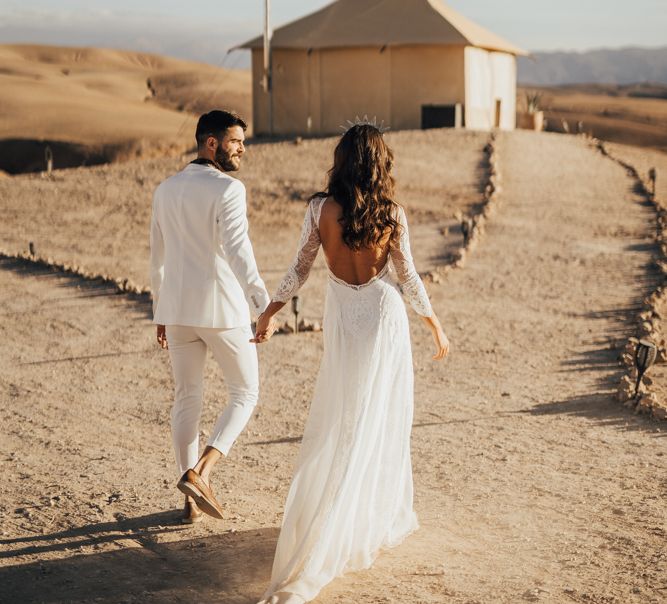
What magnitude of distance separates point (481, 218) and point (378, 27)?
38.6 feet

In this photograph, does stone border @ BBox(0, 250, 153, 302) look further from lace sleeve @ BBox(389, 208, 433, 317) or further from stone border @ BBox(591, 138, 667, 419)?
lace sleeve @ BBox(389, 208, 433, 317)

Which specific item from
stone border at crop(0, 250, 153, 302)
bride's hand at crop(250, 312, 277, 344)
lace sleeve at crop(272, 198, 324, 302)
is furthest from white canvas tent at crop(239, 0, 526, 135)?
bride's hand at crop(250, 312, 277, 344)

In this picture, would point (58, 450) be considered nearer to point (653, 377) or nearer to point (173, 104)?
point (653, 377)

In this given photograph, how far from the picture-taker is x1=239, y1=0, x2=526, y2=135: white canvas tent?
25.6m

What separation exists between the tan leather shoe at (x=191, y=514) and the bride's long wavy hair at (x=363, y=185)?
1610 mm

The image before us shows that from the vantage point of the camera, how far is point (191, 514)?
4852 mm

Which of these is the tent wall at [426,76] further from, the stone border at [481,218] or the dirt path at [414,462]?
the dirt path at [414,462]

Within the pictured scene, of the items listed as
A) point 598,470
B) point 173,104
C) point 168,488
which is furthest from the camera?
point 173,104

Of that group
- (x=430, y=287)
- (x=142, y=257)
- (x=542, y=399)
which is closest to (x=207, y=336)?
(x=542, y=399)

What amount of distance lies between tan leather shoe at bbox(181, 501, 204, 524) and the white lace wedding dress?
84 centimetres

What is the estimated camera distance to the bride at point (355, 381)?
4082 millimetres

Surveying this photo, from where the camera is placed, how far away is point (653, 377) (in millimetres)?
7961

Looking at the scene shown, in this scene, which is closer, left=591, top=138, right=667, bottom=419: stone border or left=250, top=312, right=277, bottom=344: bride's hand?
left=250, top=312, right=277, bottom=344: bride's hand

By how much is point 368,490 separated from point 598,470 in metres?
1.97
